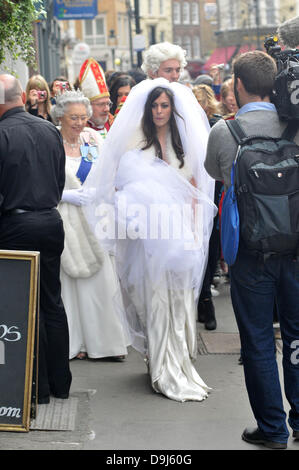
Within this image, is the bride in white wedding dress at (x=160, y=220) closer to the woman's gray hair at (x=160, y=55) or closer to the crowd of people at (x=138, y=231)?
the crowd of people at (x=138, y=231)

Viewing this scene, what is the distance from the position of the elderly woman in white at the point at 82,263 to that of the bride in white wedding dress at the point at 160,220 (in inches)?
26.1

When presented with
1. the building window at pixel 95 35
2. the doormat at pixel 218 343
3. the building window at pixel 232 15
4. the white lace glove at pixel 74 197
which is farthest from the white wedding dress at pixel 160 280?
the building window at pixel 232 15

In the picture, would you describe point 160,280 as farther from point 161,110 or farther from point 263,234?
point 263,234

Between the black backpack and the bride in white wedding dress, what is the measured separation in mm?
1254

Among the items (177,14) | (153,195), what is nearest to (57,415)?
(153,195)

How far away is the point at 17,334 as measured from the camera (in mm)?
4973

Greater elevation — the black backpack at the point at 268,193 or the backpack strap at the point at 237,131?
the backpack strap at the point at 237,131

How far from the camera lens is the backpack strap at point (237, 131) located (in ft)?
15.0

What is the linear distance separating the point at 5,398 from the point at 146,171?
1772 millimetres

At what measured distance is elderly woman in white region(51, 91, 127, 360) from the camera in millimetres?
6730

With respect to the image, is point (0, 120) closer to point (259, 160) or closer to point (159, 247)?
point (159, 247)

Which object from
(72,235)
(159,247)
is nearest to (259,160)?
(159,247)

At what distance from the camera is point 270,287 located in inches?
184

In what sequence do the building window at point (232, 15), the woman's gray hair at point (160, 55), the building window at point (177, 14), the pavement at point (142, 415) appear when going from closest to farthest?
the pavement at point (142, 415) → the woman's gray hair at point (160, 55) → the building window at point (232, 15) → the building window at point (177, 14)
